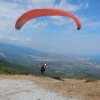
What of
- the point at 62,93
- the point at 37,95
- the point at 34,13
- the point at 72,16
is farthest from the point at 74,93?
the point at 34,13

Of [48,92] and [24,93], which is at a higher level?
[48,92]

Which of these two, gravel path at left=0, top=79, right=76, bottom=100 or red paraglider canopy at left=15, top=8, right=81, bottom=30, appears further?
red paraglider canopy at left=15, top=8, right=81, bottom=30

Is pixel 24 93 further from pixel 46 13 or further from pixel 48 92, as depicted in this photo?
pixel 46 13

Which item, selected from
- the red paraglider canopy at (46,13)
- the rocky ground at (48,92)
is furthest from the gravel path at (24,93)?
the red paraglider canopy at (46,13)

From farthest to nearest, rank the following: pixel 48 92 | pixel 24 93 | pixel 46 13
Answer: pixel 46 13
pixel 48 92
pixel 24 93

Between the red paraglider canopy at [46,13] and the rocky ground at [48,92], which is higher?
the red paraglider canopy at [46,13]

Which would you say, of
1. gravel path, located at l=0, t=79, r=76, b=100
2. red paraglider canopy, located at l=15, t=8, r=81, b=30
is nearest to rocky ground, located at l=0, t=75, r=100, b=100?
gravel path, located at l=0, t=79, r=76, b=100

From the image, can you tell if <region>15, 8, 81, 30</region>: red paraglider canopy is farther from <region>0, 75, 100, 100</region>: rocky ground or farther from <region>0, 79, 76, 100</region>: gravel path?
<region>0, 79, 76, 100</region>: gravel path

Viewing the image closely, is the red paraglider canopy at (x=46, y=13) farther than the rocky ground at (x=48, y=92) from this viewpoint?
Yes

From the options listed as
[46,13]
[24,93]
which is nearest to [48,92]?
[24,93]

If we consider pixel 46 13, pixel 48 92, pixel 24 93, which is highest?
pixel 46 13

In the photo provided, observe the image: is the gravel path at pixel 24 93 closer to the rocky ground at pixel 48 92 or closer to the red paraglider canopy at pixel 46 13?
the rocky ground at pixel 48 92

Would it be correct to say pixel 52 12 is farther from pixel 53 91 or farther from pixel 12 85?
pixel 12 85

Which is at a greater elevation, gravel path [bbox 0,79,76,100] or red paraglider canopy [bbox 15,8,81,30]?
red paraglider canopy [bbox 15,8,81,30]
